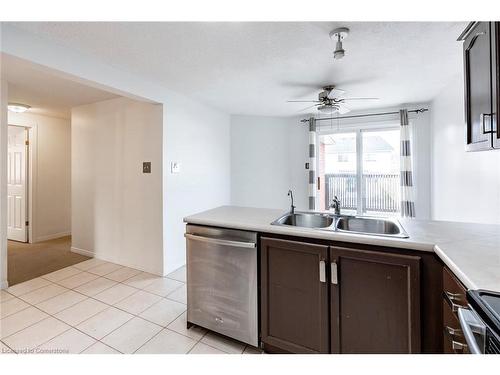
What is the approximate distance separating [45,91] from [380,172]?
17.1ft

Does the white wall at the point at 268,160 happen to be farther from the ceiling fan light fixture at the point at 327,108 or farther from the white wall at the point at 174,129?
the ceiling fan light fixture at the point at 327,108

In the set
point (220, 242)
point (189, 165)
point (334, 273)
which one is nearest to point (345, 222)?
point (334, 273)

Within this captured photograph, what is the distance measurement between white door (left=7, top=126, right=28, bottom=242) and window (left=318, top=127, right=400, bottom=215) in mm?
5454

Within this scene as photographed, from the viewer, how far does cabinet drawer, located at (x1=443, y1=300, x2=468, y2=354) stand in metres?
0.93

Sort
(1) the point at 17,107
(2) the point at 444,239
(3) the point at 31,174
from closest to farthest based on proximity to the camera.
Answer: (2) the point at 444,239
(1) the point at 17,107
(3) the point at 31,174

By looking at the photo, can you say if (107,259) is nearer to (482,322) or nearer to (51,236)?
(51,236)

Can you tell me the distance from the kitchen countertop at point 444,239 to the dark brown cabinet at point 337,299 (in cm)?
7

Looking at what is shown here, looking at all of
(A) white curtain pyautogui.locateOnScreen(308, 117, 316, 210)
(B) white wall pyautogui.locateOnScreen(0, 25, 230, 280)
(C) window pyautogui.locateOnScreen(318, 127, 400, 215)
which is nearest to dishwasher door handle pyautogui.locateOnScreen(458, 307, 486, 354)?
(B) white wall pyautogui.locateOnScreen(0, 25, 230, 280)

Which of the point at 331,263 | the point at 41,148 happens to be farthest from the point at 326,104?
the point at 41,148

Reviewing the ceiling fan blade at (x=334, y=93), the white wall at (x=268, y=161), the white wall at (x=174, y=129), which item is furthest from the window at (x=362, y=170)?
the white wall at (x=174, y=129)

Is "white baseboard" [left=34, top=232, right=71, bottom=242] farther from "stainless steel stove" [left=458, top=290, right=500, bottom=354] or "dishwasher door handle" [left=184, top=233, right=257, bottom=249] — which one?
"stainless steel stove" [left=458, top=290, right=500, bottom=354]

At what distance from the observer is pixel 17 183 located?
4.30 metres

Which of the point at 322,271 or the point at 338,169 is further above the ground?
the point at 338,169

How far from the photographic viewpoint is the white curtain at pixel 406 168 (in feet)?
12.4
